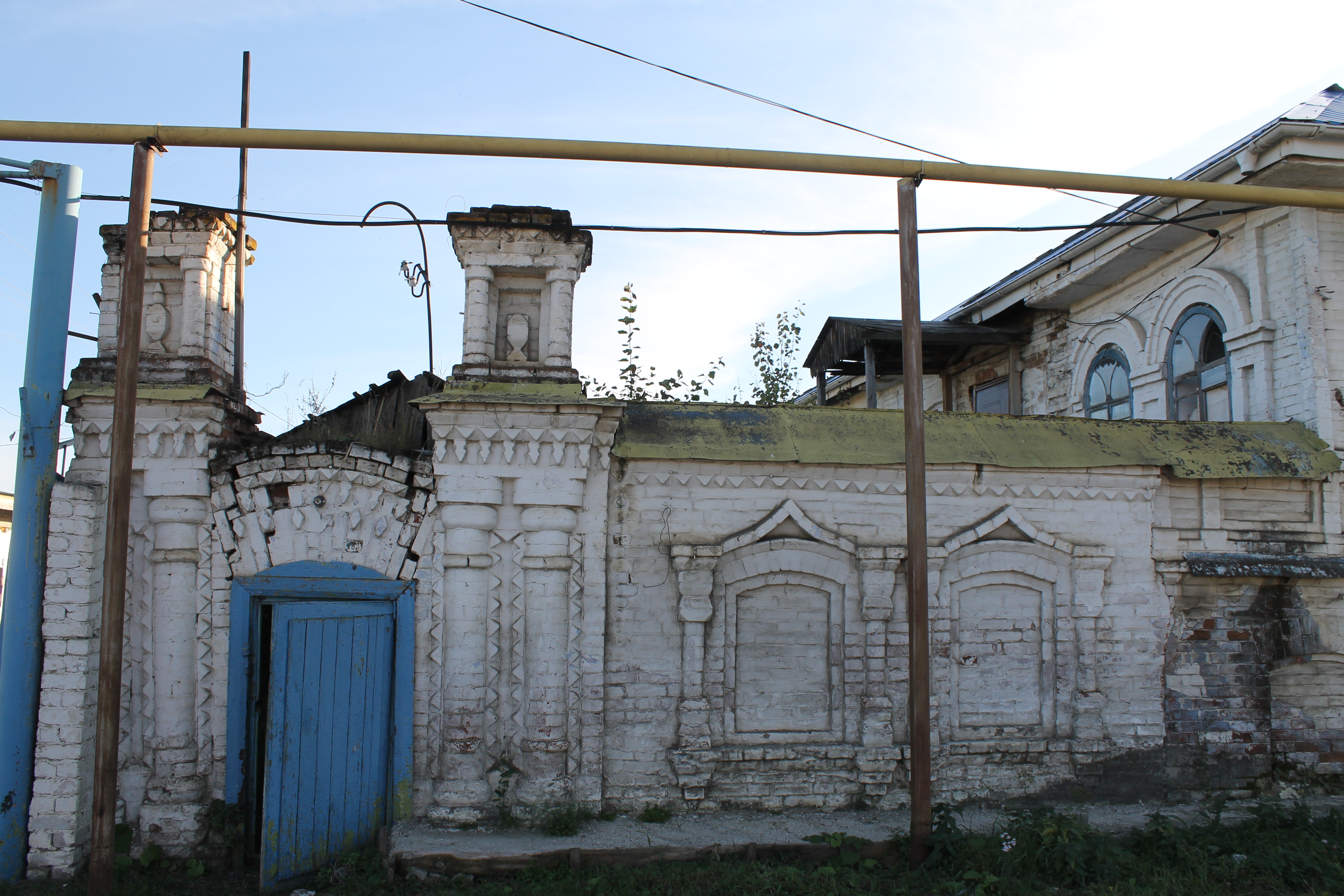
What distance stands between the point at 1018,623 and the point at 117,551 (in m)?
6.44

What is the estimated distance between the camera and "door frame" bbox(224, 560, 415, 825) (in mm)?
5824

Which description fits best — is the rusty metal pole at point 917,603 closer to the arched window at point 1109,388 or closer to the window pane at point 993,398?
the arched window at point 1109,388

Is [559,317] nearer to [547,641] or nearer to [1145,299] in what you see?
[547,641]

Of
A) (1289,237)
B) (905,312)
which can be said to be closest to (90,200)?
(905,312)

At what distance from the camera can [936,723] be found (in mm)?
6441

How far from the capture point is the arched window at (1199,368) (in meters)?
8.57

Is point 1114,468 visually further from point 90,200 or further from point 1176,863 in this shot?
point 90,200

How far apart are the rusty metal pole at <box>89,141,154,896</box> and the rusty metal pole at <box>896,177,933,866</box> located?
4821 mm

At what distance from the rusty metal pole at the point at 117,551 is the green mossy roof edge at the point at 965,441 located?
315 cm

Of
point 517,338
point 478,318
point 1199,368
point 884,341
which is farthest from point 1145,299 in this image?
point 478,318

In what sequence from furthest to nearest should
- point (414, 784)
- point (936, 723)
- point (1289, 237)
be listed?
point (1289, 237) → point (936, 723) → point (414, 784)

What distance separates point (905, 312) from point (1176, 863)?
4045mm

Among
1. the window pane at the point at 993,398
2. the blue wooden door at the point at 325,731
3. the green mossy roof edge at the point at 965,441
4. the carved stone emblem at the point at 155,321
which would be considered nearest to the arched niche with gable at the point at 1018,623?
the green mossy roof edge at the point at 965,441

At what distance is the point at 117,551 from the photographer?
5.03 meters
